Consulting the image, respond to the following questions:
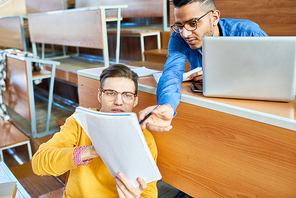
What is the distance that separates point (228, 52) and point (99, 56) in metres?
3.06

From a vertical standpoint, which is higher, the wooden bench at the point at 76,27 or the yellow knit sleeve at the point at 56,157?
the wooden bench at the point at 76,27

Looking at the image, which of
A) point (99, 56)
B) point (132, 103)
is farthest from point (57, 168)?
point (99, 56)

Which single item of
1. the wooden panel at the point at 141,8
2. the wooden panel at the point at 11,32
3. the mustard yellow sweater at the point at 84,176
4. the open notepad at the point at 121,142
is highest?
the wooden panel at the point at 141,8

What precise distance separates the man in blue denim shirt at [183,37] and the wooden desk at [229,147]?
91 mm

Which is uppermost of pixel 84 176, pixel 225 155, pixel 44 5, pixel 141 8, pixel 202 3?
pixel 44 5

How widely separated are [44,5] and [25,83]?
2411 mm

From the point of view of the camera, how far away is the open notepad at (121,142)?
0.69 meters

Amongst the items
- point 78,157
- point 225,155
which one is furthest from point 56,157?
point 225,155

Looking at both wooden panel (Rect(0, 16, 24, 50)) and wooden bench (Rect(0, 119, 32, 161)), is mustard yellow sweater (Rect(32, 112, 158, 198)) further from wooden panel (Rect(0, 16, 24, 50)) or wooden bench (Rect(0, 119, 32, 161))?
wooden panel (Rect(0, 16, 24, 50))

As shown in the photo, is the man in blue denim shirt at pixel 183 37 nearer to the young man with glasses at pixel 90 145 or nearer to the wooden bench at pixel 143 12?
the young man with glasses at pixel 90 145

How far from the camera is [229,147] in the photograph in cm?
94

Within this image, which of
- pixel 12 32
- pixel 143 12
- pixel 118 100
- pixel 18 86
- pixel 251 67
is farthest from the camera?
pixel 12 32

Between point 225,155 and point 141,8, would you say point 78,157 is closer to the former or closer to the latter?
point 225,155

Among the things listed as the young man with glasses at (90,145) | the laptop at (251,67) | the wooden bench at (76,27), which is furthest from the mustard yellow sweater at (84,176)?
the wooden bench at (76,27)
